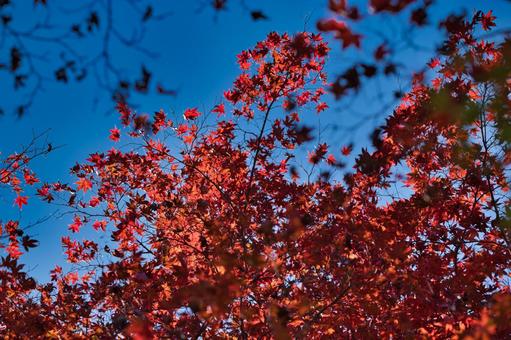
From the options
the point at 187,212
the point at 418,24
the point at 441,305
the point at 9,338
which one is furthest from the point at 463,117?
the point at 9,338

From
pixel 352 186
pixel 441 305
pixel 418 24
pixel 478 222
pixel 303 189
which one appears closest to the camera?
pixel 418 24

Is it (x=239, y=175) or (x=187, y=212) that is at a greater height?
(x=239, y=175)

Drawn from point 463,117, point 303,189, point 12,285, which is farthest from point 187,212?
point 463,117

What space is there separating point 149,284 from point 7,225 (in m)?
2.70

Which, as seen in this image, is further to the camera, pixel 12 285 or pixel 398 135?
pixel 12 285

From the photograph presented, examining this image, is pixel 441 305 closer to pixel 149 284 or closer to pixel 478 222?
pixel 478 222

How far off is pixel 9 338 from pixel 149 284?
7.44ft

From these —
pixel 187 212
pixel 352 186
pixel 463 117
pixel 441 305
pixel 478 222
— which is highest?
pixel 187 212

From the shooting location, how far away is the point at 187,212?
→ 636cm

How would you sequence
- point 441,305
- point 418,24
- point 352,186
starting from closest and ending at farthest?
point 418,24, point 441,305, point 352,186

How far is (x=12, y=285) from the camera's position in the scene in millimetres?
6383

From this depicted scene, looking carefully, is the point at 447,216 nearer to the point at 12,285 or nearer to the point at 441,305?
the point at 441,305

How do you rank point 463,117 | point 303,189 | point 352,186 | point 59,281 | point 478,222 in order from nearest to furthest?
1. point 463,117
2. point 478,222
3. point 352,186
4. point 303,189
5. point 59,281

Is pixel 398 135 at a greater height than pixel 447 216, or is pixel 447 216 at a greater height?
pixel 398 135
